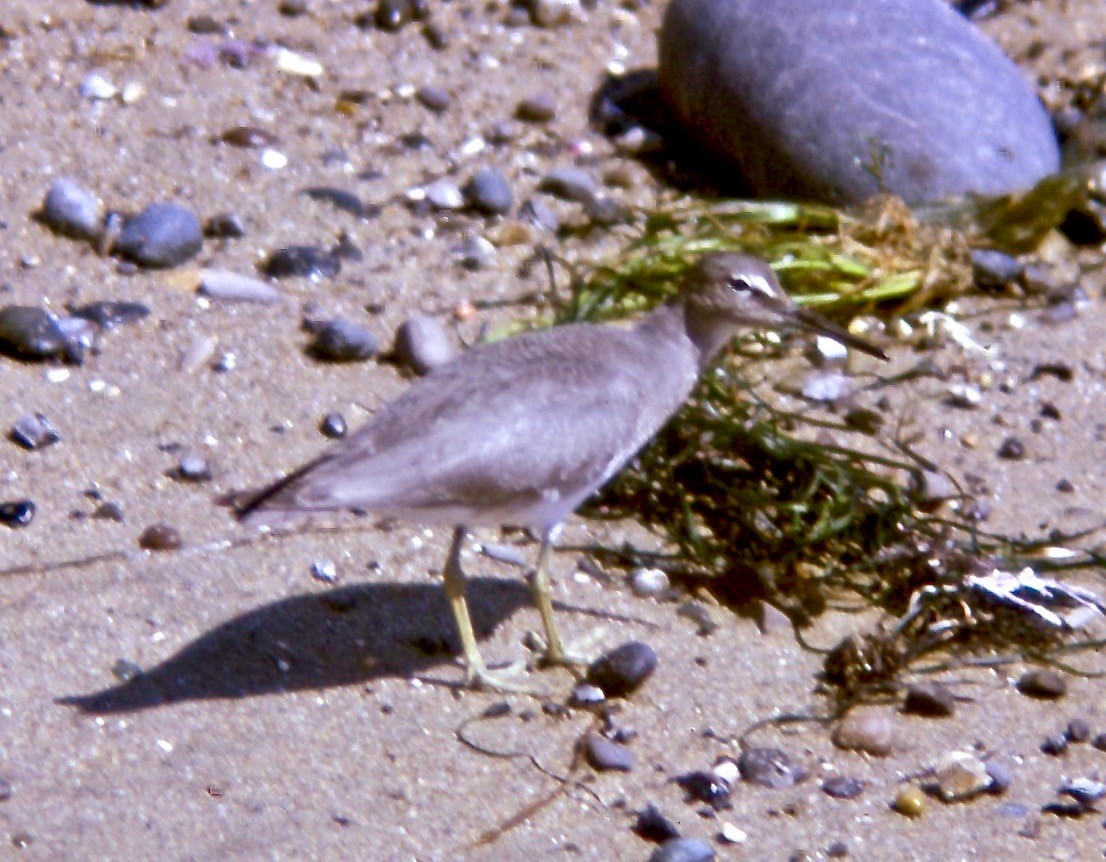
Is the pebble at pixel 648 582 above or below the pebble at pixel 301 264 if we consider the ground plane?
below

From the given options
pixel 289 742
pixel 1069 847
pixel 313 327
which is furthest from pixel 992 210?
pixel 289 742

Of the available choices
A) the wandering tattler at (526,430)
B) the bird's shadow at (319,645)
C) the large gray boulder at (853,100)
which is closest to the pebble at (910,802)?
the wandering tattler at (526,430)

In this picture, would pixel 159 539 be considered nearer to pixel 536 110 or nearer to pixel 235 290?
pixel 235 290

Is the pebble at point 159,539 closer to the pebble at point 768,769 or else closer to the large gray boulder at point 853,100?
the pebble at point 768,769

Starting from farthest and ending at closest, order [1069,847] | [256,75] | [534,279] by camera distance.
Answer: [256,75], [534,279], [1069,847]

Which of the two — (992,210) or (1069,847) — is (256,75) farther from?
(1069,847)
